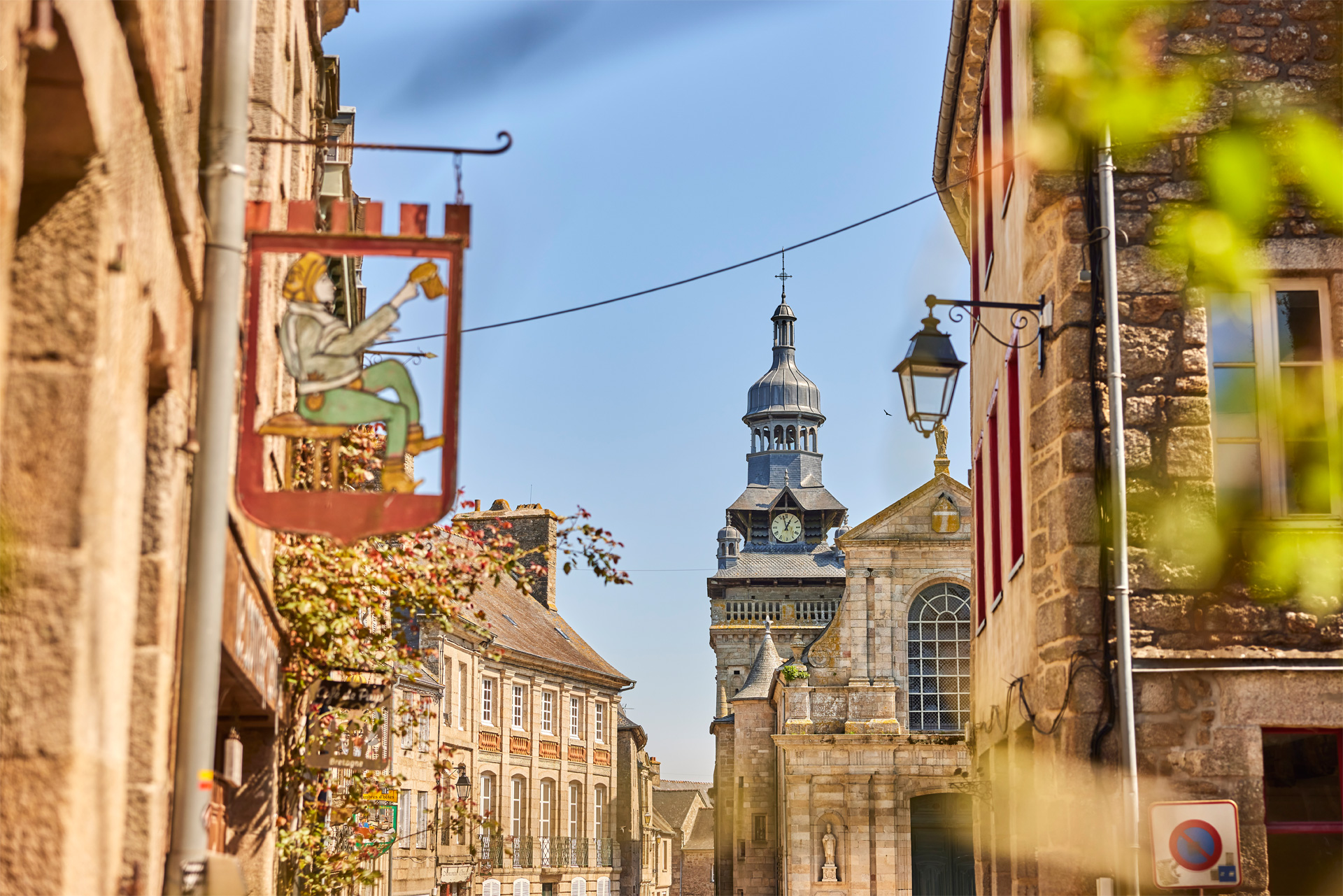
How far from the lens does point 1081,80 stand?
8.84 metres

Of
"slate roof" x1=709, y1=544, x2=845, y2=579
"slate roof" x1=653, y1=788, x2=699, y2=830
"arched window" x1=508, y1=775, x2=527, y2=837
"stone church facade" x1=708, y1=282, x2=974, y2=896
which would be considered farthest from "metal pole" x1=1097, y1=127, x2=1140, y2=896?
"slate roof" x1=653, y1=788, x2=699, y2=830

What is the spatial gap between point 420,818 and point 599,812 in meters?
14.7

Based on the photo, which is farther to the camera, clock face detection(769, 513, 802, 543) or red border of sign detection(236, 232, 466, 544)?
clock face detection(769, 513, 802, 543)

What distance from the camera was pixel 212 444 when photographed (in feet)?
17.3

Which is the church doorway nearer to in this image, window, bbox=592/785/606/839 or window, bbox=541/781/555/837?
window, bbox=541/781/555/837

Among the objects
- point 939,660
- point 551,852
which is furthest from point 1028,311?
point 551,852

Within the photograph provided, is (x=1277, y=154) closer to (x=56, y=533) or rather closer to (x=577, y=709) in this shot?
(x=56, y=533)

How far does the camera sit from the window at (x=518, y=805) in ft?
151

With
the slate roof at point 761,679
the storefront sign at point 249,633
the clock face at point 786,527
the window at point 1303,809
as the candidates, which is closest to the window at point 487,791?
the slate roof at point 761,679

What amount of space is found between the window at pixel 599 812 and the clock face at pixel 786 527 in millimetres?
37776

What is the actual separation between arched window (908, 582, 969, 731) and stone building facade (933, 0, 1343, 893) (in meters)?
32.5

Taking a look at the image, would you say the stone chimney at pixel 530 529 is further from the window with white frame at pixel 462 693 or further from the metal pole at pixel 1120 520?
the metal pole at pixel 1120 520

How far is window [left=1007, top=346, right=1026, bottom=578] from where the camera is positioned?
33.0ft

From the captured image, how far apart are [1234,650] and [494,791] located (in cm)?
3829
